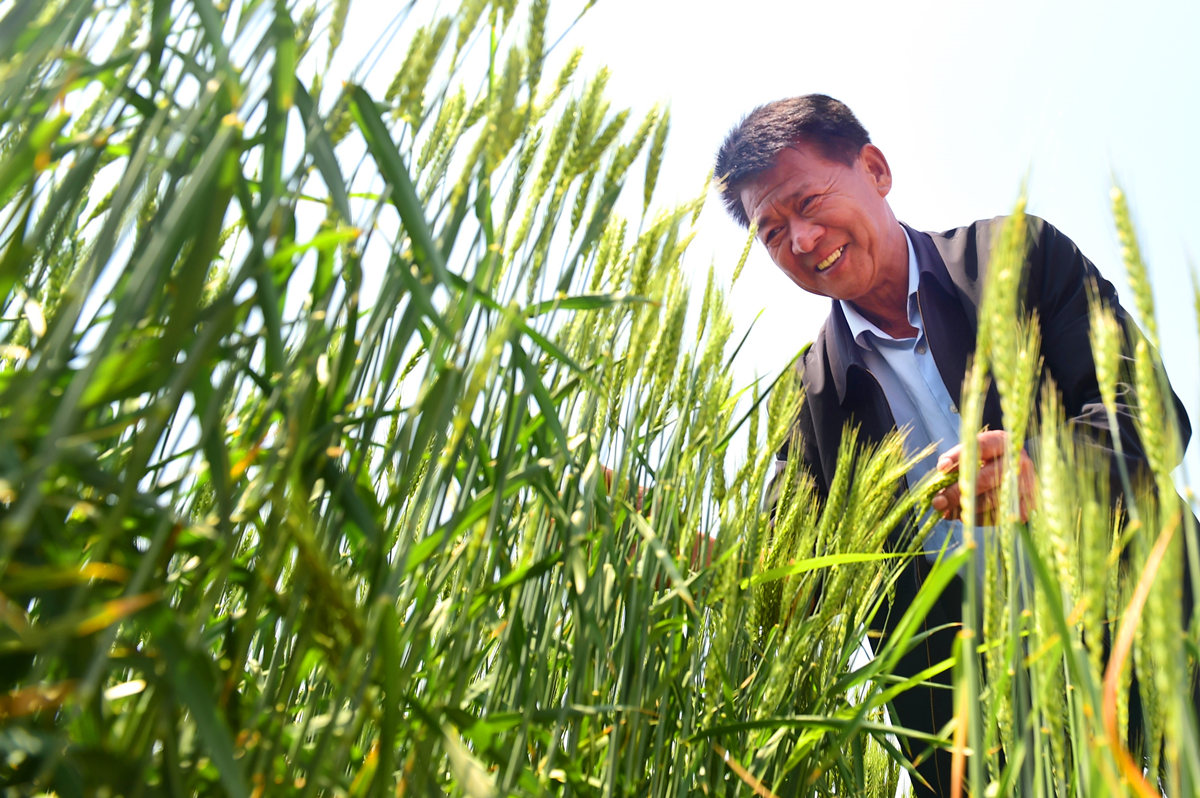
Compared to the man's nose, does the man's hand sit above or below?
below

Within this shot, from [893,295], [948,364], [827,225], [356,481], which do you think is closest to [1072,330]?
[948,364]

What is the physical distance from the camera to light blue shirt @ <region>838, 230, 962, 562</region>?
6.02ft

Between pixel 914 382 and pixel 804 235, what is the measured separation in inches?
17.5

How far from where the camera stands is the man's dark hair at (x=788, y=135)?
2.09 m

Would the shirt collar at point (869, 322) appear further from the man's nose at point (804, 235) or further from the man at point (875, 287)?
the man's nose at point (804, 235)

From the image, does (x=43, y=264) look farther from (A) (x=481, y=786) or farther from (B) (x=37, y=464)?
(A) (x=481, y=786)

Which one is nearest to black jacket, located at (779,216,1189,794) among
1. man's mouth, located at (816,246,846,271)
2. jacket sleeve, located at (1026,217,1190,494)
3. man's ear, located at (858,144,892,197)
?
jacket sleeve, located at (1026,217,1190,494)

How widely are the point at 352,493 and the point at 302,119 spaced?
0.22 metres

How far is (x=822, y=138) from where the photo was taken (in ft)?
7.03

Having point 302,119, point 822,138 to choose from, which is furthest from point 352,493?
point 822,138

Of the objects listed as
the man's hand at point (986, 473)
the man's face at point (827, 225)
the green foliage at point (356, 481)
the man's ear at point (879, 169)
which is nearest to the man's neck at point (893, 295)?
the man's face at point (827, 225)

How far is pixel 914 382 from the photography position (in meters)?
1.94

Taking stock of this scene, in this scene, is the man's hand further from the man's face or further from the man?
the man's face

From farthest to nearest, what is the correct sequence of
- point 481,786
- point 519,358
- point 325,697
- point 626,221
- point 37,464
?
point 626,221, point 325,697, point 519,358, point 481,786, point 37,464
